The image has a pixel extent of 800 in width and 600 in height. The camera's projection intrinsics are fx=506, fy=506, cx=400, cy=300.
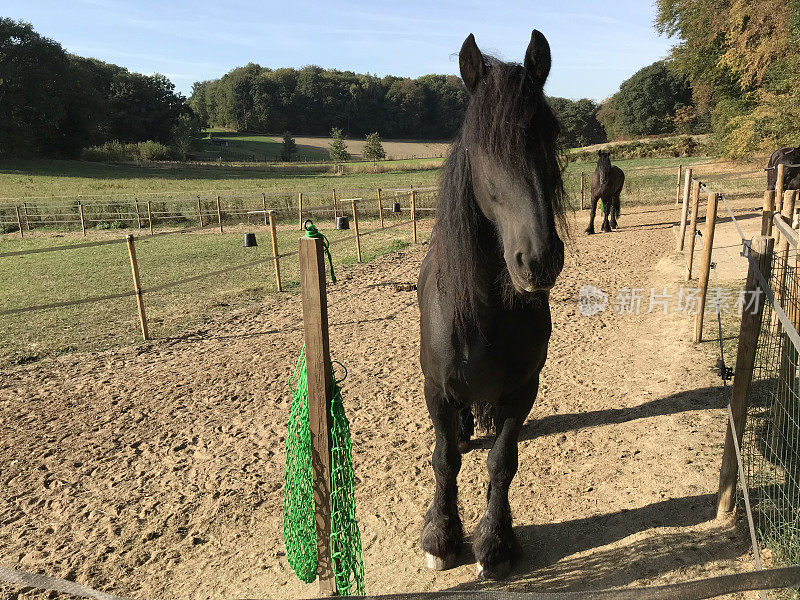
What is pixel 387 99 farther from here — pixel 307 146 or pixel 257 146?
pixel 257 146

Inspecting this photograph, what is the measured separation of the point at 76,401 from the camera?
489 centimetres

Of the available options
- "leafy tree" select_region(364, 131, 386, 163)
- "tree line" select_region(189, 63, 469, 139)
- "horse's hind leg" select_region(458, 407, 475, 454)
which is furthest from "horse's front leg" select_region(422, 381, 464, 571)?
"tree line" select_region(189, 63, 469, 139)

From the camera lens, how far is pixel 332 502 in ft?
7.08

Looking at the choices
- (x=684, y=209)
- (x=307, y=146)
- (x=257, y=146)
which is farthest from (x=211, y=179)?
(x=684, y=209)

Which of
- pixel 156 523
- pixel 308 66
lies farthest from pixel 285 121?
pixel 156 523

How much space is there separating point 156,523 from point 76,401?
7.77 feet

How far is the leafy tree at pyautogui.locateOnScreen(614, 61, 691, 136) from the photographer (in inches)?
2031

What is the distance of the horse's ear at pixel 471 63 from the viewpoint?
70.7 inches

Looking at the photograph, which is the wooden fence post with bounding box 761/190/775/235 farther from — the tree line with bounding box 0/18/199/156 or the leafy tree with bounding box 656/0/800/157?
the tree line with bounding box 0/18/199/156

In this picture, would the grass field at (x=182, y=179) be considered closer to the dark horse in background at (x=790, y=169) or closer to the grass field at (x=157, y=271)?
the grass field at (x=157, y=271)

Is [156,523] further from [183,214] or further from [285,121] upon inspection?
[285,121]

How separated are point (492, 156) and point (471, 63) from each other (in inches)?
15.4

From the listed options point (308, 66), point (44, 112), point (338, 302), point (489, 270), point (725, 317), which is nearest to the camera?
point (489, 270)

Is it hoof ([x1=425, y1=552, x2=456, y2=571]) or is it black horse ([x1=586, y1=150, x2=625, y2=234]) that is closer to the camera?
hoof ([x1=425, y1=552, x2=456, y2=571])
